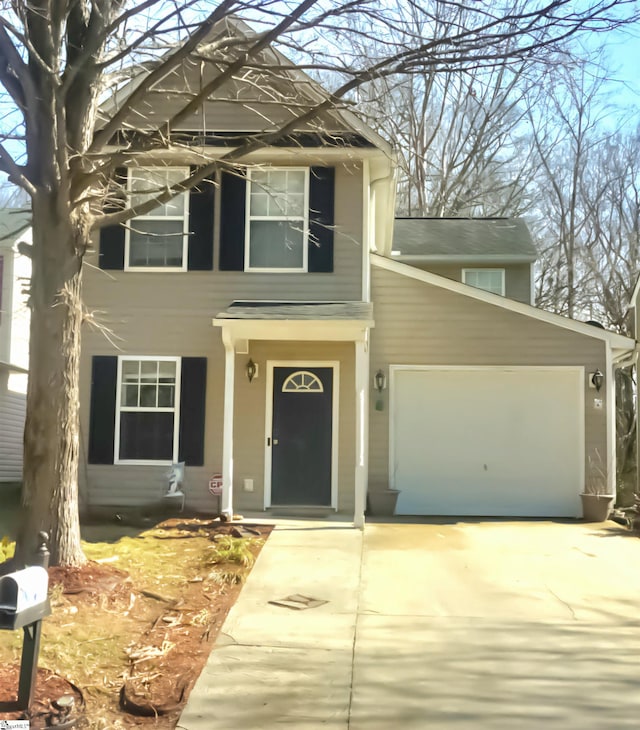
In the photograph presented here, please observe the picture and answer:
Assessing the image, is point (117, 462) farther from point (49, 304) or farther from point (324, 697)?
point (324, 697)

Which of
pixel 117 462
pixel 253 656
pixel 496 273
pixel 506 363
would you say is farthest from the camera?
pixel 496 273

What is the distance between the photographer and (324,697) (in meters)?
4.12

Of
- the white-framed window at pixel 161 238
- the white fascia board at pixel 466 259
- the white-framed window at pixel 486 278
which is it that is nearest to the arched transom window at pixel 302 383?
the white-framed window at pixel 161 238

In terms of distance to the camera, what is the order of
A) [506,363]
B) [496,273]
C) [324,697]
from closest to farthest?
[324,697], [506,363], [496,273]

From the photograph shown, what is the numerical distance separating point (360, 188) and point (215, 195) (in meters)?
2.13

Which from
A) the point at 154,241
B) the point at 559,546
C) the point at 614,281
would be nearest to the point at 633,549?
the point at 559,546

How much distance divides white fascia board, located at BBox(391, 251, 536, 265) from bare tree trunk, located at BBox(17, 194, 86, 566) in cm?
1061

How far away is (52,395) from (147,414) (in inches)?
167

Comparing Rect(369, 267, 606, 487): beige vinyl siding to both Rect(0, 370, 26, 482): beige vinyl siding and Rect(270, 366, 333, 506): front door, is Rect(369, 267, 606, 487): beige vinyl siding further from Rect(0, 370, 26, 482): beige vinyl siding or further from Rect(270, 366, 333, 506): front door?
Rect(0, 370, 26, 482): beige vinyl siding

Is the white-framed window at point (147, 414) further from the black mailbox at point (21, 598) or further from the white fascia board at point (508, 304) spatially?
the black mailbox at point (21, 598)

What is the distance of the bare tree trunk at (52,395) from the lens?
6082 millimetres

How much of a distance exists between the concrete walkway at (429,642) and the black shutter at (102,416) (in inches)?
139

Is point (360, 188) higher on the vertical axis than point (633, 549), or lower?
higher

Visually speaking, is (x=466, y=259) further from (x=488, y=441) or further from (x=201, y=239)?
(x=201, y=239)
